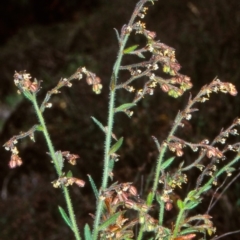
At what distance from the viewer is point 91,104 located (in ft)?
11.7

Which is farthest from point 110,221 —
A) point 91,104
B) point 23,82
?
point 91,104

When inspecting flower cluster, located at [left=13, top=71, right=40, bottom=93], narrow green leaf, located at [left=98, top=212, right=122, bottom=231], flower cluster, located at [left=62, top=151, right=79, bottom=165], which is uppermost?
flower cluster, located at [left=13, top=71, right=40, bottom=93]

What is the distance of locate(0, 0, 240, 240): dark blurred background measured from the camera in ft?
9.64

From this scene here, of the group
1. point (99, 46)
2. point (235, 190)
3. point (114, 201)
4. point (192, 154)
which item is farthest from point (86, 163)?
point (114, 201)

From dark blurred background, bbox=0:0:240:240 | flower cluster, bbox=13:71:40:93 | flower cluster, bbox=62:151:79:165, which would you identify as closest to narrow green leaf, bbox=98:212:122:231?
flower cluster, bbox=62:151:79:165

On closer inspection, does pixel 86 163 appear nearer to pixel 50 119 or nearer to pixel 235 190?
pixel 50 119

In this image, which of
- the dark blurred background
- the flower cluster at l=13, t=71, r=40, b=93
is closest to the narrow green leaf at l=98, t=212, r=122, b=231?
the flower cluster at l=13, t=71, r=40, b=93

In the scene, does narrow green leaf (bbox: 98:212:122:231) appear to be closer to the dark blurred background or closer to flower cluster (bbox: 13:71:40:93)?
flower cluster (bbox: 13:71:40:93)

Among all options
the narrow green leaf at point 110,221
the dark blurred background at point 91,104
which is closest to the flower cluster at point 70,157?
the narrow green leaf at point 110,221

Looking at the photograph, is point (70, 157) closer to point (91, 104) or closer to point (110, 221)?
point (110, 221)

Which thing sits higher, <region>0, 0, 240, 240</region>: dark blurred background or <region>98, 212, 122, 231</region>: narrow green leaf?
<region>0, 0, 240, 240</region>: dark blurred background

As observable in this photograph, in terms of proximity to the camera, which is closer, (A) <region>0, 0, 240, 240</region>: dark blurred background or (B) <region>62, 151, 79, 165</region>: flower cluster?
(B) <region>62, 151, 79, 165</region>: flower cluster

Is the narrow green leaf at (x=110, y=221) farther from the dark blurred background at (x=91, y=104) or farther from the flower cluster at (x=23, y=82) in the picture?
the dark blurred background at (x=91, y=104)

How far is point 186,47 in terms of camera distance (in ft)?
12.3
